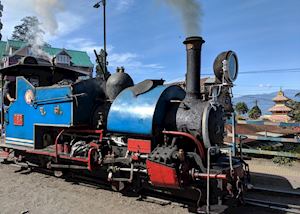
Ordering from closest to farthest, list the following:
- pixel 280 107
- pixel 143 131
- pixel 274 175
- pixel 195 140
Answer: pixel 195 140, pixel 143 131, pixel 274 175, pixel 280 107

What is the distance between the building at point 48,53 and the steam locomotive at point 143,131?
1512 inches

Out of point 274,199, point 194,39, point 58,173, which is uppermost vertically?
point 194,39

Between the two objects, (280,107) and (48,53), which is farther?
(48,53)

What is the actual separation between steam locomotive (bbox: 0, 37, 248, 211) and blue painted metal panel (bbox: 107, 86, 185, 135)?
2cm

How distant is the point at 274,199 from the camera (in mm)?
6133

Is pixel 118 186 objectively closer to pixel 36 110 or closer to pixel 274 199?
pixel 36 110

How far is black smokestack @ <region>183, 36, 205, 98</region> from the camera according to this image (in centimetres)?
555

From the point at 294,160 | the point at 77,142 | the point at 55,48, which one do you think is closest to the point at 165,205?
the point at 77,142

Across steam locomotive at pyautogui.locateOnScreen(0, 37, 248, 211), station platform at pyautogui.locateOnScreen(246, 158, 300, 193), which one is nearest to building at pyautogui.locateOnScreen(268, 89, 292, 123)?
station platform at pyautogui.locateOnScreen(246, 158, 300, 193)

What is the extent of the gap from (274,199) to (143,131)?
285cm

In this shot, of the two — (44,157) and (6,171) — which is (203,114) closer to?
(44,157)

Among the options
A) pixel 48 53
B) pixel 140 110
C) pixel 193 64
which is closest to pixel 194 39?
pixel 193 64

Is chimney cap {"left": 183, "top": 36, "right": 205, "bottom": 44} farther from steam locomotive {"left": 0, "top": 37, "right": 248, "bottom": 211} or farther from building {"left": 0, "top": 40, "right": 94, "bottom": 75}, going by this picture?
building {"left": 0, "top": 40, "right": 94, "bottom": 75}

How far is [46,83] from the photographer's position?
27.5 ft
